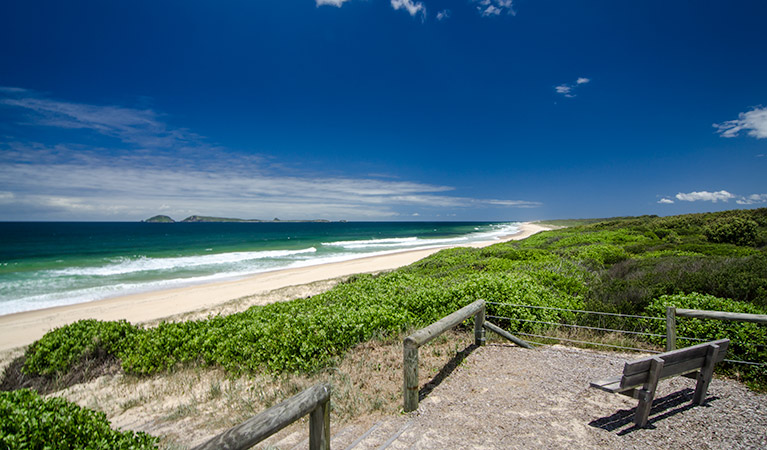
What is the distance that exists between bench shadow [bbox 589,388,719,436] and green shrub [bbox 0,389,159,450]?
481cm

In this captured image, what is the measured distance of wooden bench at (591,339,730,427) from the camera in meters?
3.83

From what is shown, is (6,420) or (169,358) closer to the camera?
(6,420)

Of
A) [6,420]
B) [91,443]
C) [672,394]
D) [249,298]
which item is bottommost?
[249,298]

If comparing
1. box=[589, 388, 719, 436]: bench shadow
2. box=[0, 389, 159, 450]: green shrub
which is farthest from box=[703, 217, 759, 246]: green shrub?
box=[0, 389, 159, 450]: green shrub

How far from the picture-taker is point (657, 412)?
4.40 metres

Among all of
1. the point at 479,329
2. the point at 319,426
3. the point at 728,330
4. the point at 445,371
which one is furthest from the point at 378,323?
the point at 728,330

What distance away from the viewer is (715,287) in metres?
7.82

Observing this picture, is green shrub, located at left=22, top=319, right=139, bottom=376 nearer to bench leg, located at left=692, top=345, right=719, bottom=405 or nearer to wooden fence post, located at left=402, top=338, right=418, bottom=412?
wooden fence post, located at left=402, top=338, right=418, bottom=412

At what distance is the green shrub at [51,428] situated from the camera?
2846mm

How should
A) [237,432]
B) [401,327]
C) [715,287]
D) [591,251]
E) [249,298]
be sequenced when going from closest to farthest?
[237,432] < [401,327] < [715,287] < [591,251] < [249,298]

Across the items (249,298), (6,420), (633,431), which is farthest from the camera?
(249,298)

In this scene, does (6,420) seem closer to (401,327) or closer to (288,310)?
(401,327)

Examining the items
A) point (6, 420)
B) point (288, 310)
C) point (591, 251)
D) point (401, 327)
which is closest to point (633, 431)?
point (401, 327)

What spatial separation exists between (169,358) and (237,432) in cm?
637
